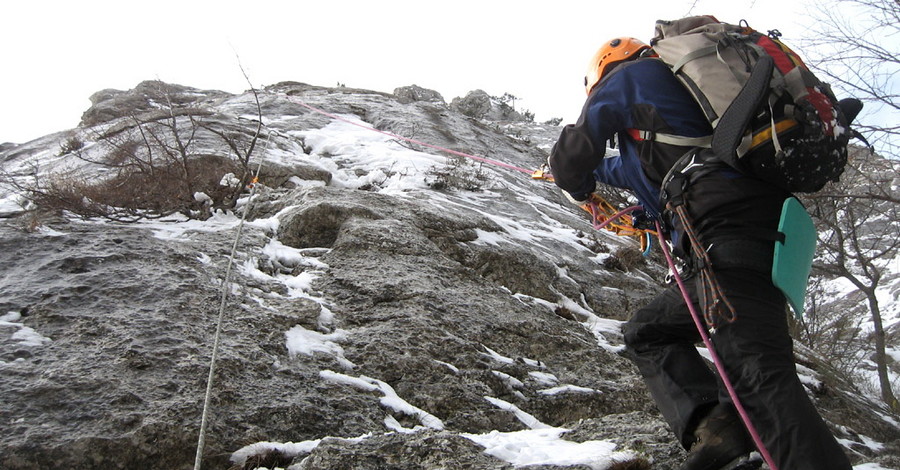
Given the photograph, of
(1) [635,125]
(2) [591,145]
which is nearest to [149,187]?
(2) [591,145]

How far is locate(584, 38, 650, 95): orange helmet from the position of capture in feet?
7.86

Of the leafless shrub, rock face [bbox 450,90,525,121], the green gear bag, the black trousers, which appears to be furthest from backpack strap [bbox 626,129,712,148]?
rock face [bbox 450,90,525,121]

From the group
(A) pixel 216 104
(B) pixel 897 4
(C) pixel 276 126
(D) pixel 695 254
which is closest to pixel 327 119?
(C) pixel 276 126

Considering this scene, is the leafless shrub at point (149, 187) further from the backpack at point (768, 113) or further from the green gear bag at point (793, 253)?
the green gear bag at point (793, 253)

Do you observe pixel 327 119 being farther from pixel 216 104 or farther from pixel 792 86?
pixel 792 86

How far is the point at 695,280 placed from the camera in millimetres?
2137

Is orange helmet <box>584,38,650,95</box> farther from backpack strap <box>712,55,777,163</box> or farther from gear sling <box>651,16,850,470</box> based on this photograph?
backpack strap <box>712,55,777,163</box>

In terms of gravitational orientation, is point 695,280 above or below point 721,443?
above

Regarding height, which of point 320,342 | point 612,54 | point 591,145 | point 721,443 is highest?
point 612,54

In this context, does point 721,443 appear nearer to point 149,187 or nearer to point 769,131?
point 769,131

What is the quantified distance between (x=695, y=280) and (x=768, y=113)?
65 cm

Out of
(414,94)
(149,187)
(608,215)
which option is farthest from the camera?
(414,94)

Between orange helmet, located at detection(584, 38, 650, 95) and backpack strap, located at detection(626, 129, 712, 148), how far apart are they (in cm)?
35

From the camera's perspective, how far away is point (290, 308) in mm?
3482
